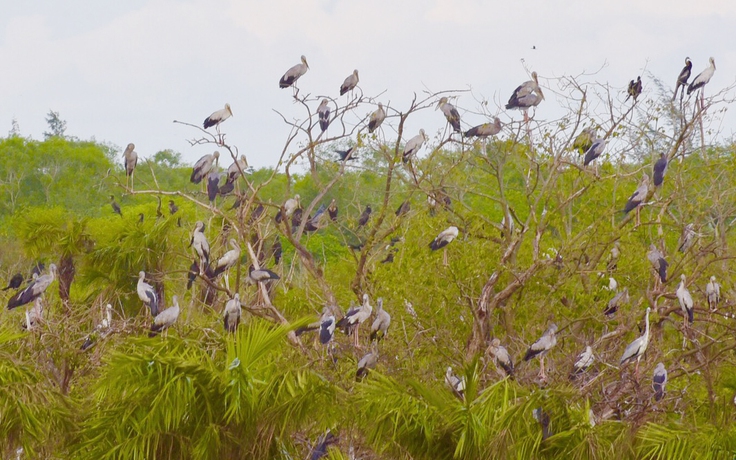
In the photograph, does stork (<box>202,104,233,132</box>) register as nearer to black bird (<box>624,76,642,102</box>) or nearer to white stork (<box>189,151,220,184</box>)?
white stork (<box>189,151,220,184</box>)

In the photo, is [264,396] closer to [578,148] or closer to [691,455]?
[691,455]

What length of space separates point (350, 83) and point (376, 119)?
83 centimetres

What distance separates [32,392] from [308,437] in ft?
6.10

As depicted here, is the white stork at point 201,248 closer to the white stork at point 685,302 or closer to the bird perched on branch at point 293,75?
the bird perched on branch at point 293,75

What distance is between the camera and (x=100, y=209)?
3525cm

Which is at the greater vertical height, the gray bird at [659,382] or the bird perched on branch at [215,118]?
the bird perched on branch at [215,118]

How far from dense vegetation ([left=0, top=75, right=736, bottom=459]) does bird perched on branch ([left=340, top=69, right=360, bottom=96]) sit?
640mm

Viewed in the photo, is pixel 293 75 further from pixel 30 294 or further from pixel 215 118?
pixel 30 294

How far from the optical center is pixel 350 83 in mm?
10117

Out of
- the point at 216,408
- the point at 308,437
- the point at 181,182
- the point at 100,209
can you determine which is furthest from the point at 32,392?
the point at 181,182

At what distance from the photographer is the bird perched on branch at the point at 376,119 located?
367 inches

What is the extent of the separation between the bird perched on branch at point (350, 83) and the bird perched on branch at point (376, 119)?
54 centimetres

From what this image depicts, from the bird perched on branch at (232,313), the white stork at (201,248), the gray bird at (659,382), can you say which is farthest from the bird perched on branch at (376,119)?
the gray bird at (659,382)

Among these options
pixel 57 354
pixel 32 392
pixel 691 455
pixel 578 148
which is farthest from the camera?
pixel 578 148
